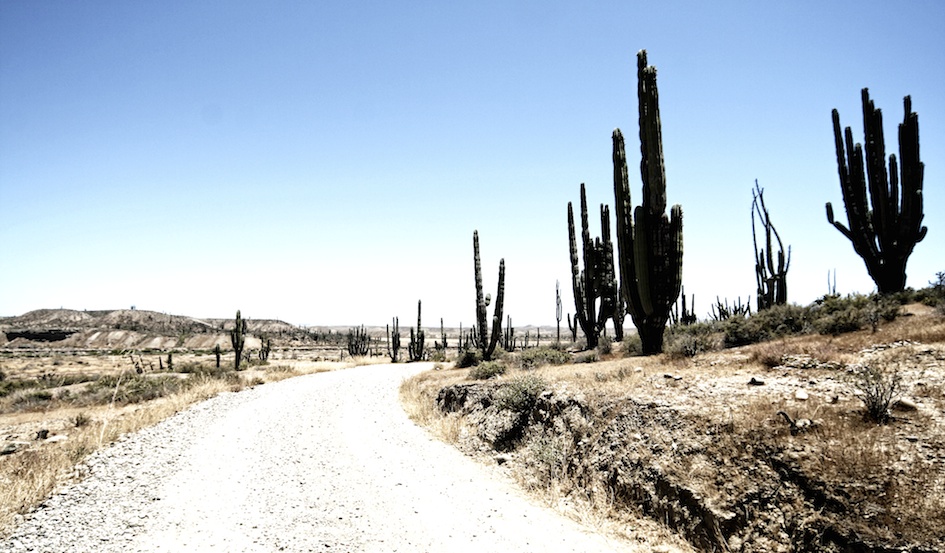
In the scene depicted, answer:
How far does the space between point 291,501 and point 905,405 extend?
9330mm

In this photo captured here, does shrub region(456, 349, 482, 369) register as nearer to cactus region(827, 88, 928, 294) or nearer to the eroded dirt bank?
the eroded dirt bank

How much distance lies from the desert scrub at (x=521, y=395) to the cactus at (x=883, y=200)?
49.1ft

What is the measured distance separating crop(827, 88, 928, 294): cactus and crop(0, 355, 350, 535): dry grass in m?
25.0

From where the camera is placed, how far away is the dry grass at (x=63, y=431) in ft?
24.5

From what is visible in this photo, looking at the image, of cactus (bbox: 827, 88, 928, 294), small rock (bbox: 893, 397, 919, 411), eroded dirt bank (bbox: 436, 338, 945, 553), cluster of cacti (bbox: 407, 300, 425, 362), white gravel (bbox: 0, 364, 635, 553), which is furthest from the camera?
cluster of cacti (bbox: 407, 300, 425, 362)

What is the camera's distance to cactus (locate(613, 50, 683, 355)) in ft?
46.9

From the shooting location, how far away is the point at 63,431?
13.8 m

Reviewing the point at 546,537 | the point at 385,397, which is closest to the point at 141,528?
the point at 546,537

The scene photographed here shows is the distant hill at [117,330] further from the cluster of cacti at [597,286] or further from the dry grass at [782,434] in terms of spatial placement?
the dry grass at [782,434]

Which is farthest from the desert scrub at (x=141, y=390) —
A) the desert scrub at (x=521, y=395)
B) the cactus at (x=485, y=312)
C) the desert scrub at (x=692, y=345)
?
the desert scrub at (x=692, y=345)

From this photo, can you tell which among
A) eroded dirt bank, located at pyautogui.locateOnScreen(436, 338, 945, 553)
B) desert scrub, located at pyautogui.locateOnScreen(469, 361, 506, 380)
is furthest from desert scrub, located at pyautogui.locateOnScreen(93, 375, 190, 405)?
eroded dirt bank, located at pyautogui.locateOnScreen(436, 338, 945, 553)

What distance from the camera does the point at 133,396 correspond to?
736 inches

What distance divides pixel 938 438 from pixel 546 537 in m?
5.06

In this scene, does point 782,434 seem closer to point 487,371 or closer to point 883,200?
point 487,371
